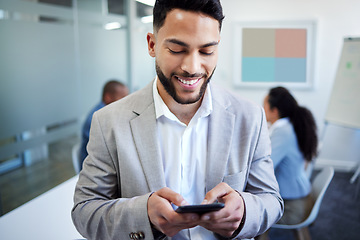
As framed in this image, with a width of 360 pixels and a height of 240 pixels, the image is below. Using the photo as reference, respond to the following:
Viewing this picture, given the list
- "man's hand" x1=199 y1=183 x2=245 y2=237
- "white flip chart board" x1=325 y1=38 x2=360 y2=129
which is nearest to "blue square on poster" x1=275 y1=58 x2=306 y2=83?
"white flip chart board" x1=325 y1=38 x2=360 y2=129

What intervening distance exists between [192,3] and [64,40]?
2.72 metres

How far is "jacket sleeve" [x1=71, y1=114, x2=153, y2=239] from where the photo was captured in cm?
93

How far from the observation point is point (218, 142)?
1.08 meters

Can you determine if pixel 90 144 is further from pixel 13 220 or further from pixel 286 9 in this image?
pixel 286 9

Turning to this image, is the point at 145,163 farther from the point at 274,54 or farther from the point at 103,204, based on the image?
the point at 274,54

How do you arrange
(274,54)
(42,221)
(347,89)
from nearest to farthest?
(42,221)
(274,54)
(347,89)

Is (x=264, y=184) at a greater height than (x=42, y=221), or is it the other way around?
(x=264, y=184)

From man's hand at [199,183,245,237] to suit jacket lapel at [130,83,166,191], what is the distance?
0.23 meters

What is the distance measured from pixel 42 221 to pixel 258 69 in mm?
3472

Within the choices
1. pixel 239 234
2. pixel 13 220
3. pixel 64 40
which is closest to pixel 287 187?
pixel 239 234

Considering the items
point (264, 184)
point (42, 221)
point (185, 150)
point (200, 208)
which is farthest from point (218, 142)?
point (42, 221)

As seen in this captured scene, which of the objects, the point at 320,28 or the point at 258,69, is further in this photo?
the point at 320,28

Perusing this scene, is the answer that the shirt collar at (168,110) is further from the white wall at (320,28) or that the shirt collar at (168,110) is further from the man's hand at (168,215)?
the white wall at (320,28)

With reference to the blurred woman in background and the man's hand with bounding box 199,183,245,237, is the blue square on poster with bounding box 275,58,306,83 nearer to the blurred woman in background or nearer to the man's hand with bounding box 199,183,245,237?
the blurred woman in background
